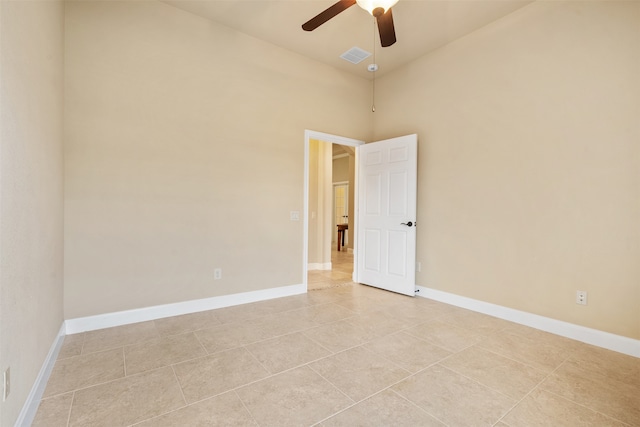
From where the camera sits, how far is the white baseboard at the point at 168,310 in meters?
2.64

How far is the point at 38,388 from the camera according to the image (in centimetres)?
174

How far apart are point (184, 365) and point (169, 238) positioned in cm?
138

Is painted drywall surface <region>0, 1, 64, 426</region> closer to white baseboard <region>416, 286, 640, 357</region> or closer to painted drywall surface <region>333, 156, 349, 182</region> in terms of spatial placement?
white baseboard <region>416, 286, 640, 357</region>

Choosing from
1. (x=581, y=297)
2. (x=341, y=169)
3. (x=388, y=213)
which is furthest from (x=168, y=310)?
(x=341, y=169)

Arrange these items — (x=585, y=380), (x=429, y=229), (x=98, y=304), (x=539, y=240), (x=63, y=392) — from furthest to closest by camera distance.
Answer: (x=429, y=229)
(x=539, y=240)
(x=98, y=304)
(x=585, y=380)
(x=63, y=392)

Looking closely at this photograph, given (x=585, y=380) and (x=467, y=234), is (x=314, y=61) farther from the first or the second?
(x=585, y=380)

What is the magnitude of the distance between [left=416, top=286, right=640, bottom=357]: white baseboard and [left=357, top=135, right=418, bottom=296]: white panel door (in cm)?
59

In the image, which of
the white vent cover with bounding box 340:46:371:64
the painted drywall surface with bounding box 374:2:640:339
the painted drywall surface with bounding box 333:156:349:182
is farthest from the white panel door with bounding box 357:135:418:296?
the painted drywall surface with bounding box 333:156:349:182

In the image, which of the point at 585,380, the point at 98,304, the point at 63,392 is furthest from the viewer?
the point at 98,304

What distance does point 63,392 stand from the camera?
1.76 metres

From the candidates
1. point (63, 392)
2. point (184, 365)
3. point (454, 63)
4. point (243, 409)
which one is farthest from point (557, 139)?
point (63, 392)

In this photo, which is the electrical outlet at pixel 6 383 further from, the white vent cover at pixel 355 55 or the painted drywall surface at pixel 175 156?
the white vent cover at pixel 355 55

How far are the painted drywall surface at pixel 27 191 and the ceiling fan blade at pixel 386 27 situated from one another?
2140 millimetres

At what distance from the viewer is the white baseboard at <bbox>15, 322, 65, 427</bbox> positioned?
1485mm
